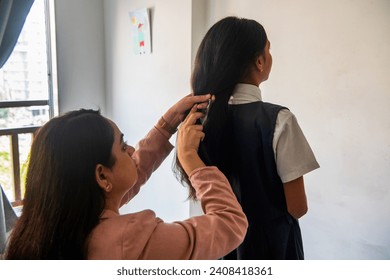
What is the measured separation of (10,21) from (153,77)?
80 cm

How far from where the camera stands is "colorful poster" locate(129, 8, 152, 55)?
1.83 metres

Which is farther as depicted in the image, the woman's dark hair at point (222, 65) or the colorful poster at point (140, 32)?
the colorful poster at point (140, 32)

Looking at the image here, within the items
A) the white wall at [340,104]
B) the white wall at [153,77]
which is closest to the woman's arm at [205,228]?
the white wall at [340,104]

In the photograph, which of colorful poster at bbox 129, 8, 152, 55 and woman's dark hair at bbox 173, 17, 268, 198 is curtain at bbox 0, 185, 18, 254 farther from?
woman's dark hair at bbox 173, 17, 268, 198

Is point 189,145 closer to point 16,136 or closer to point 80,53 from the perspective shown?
point 80,53

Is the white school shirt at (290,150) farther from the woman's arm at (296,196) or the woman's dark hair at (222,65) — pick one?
the woman's dark hair at (222,65)

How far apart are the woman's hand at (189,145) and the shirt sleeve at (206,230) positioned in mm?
34

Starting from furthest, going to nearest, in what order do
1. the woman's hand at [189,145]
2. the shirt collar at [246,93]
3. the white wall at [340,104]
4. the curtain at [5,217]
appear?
the curtain at [5,217], the white wall at [340,104], the shirt collar at [246,93], the woman's hand at [189,145]

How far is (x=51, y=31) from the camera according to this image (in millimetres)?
2145

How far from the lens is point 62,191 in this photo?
56 centimetres

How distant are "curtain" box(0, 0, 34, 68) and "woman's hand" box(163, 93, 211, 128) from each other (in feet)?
4.52

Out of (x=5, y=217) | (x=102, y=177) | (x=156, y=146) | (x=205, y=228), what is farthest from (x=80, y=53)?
(x=205, y=228)

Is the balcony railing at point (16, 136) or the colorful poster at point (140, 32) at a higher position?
the colorful poster at point (140, 32)

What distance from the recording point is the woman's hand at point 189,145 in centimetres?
67
